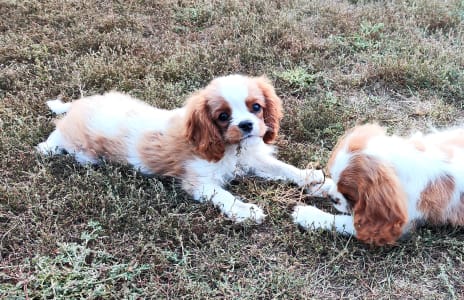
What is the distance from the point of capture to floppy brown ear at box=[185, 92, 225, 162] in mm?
4000

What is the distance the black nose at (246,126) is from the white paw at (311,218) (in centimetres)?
69

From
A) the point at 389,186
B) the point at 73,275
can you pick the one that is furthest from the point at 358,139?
the point at 73,275

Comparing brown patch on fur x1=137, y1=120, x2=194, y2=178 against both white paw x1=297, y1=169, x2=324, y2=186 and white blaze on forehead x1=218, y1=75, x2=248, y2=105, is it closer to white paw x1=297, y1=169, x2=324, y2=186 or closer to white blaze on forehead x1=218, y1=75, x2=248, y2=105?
white blaze on forehead x1=218, y1=75, x2=248, y2=105

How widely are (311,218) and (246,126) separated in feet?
2.68

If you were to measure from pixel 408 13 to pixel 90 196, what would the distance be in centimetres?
469

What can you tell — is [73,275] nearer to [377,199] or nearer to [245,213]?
[245,213]

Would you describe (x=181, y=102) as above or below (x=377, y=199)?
below

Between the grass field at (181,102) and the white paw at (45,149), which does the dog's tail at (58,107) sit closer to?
the grass field at (181,102)

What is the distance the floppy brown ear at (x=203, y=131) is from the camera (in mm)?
4000

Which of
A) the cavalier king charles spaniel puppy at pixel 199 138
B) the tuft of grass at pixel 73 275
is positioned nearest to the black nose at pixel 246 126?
the cavalier king charles spaniel puppy at pixel 199 138

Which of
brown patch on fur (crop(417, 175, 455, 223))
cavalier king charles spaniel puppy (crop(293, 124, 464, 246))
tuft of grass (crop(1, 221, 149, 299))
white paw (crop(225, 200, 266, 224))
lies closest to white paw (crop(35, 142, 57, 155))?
tuft of grass (crop(1, 221, 149, 299))

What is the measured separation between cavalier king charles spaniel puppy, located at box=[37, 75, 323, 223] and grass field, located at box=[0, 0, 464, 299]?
0.12m

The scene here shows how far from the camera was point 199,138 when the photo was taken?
160 inches

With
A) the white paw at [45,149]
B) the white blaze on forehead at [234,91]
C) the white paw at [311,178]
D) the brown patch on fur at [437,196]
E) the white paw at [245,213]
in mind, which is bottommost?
the white paw at [45,149]
